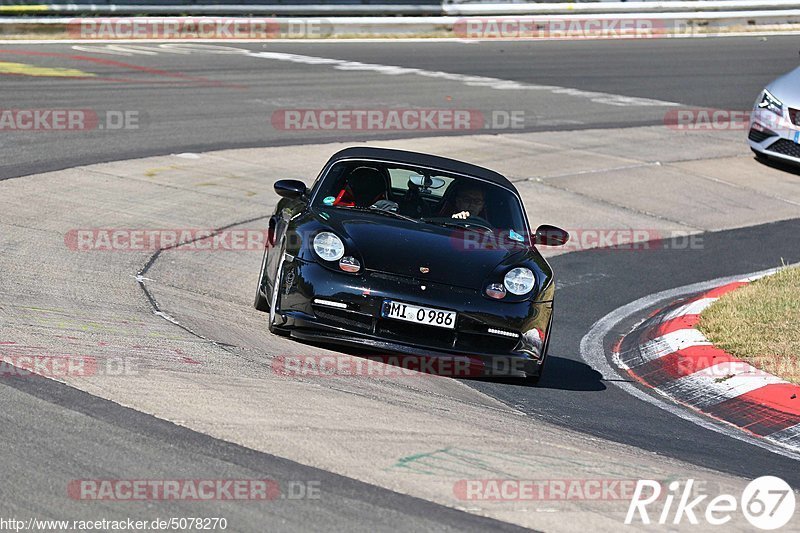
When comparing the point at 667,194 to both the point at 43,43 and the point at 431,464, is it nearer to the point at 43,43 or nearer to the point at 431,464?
the point at 431,464

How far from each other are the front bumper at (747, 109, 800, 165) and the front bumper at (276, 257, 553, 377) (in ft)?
33.2

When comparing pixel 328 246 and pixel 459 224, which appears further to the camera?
pixel 459 224

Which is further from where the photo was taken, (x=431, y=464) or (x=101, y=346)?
(x=101, y=346)

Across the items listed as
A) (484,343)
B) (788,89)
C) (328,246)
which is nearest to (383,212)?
(328,246)

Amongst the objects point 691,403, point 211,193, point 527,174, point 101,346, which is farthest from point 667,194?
point 101,346

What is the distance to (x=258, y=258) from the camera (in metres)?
11.0

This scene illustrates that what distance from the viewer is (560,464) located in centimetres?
538

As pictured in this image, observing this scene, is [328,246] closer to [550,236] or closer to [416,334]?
[416,334]

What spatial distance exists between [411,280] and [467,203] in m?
1.34

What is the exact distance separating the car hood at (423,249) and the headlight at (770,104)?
376 inches

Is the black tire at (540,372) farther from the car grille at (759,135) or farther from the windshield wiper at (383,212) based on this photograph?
the car grille at (759,135)

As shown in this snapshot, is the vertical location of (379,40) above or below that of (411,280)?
above

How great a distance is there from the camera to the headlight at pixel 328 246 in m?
7.50

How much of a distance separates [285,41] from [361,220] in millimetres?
19343
